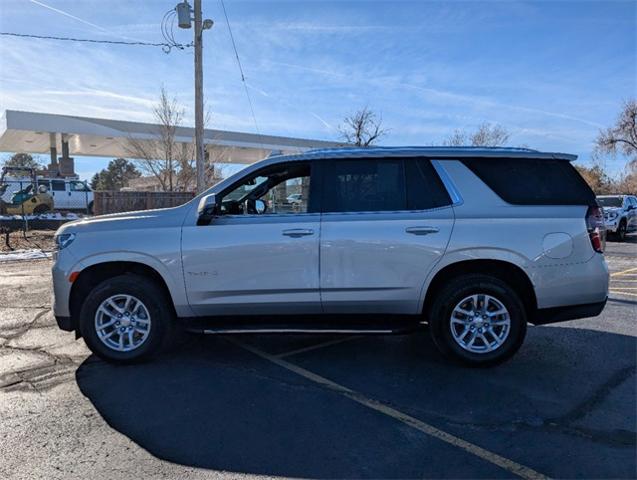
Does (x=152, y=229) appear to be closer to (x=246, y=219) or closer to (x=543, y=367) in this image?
(x=246, y=219)

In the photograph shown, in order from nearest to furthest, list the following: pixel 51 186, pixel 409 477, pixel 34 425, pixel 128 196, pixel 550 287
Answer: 1. pixel 409 477
2. pixel 34 425
3. pixel 550 287
4. pixel 128 196
5. pixel 51 186

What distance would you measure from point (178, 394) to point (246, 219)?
64.7 inches

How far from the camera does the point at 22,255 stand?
13.2 meters

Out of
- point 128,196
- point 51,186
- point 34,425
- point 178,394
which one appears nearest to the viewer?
point 34,425

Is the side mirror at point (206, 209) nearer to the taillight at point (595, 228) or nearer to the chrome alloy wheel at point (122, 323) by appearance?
the chrome alloy wheel at point (122, 323)

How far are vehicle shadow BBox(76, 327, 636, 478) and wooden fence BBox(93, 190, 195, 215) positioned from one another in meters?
15.3

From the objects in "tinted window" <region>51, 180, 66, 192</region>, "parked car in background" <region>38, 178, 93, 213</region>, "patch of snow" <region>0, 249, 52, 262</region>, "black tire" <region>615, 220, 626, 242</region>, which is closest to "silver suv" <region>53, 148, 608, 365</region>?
"patch of snow" <region>0, 249, 52, 262</region>

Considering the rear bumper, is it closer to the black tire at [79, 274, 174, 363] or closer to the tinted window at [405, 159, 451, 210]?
the tinted window at [405, 159, 451, 210]

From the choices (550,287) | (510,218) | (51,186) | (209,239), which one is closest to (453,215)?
(510,218)

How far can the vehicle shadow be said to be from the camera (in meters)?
3.19

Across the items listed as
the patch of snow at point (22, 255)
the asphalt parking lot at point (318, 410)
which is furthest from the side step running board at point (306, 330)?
the patch of snow at point (22, 255)

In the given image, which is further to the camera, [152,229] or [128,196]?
[128,196]

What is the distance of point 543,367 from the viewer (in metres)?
4.76

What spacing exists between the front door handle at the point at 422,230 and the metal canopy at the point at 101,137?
22822 millimetres
